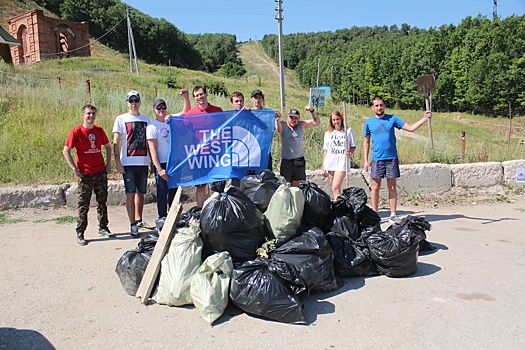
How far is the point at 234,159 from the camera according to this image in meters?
5.44

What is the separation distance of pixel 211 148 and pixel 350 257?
224 cm

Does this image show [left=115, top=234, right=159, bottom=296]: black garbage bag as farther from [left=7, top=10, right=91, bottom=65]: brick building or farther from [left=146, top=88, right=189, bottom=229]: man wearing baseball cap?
[left=7, top=10, right=91, bottom=65]: brick building

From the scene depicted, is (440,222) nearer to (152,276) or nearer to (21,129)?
(152,276)

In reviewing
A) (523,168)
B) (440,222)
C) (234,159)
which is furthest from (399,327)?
(523,168)

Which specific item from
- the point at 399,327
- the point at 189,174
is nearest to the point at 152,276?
the point at 189,174

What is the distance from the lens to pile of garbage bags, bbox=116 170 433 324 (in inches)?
137

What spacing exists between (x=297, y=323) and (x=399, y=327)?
805mm

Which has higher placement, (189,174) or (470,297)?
(189,174)

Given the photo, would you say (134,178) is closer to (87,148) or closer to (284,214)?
(87,148)

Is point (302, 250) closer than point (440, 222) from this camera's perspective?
Yes

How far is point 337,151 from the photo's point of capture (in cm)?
622

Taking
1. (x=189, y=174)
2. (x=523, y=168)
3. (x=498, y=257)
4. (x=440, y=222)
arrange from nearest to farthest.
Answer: (x=498, y=257) → (x=189, y=174) → (x=440, y=222) → (x=523, y=168)

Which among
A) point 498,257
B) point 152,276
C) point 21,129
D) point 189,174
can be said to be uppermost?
point 21,129

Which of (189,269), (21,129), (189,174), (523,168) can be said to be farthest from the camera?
(21,129)
